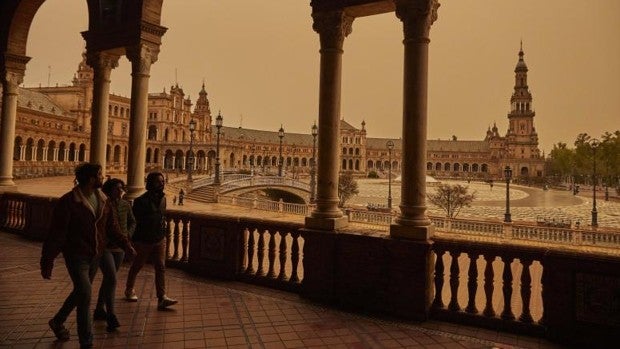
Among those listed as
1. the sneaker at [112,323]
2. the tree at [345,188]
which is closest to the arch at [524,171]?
the tree at [345,188]

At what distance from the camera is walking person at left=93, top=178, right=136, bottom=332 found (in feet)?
15.1

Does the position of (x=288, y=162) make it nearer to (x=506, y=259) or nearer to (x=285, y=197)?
(x=285, y=197)

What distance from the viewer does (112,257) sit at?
15.7 ft

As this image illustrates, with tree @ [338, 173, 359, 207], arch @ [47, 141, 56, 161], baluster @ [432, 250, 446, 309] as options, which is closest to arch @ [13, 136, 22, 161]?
arch @ [47, 141, 56, 161]

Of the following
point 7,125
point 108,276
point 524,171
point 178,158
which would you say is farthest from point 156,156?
point 524,171

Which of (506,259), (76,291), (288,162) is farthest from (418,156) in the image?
(288,162)

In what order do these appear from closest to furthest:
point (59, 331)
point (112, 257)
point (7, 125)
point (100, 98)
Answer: point (59, 331), point (112, 257), point (100, 98), point (7, 125)

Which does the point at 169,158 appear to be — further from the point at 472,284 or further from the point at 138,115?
the point at 472,284

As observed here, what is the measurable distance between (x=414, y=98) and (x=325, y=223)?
2268 millimetres

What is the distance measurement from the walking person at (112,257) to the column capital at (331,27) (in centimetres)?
376

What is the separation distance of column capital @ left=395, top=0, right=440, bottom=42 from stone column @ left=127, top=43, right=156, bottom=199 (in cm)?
548

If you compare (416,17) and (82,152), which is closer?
(416,17)

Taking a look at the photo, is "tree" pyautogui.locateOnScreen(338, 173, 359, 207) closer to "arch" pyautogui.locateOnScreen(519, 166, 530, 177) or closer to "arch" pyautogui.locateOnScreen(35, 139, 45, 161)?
"arch" pyautogui.locateOnScreen(35, 139, 45, 161)

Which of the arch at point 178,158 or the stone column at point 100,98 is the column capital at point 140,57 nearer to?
the stone column at point 100,98
